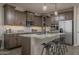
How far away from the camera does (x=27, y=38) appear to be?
140 centimetres

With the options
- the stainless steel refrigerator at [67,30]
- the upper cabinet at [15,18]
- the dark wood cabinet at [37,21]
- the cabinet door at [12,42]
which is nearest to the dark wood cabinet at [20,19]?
the upper cabinet at [15,18]

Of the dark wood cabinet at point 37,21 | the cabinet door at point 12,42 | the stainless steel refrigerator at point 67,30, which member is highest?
the dark wood cabinet at point 37,21

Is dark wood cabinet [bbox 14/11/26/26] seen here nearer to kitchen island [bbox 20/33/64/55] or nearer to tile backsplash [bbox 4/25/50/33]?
tile backsplash [bbox 4/25/50/33]

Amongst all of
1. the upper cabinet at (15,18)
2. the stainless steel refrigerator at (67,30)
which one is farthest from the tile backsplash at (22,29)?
the stainless steel refrigerator at (67,30)

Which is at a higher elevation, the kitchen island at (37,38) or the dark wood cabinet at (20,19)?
the dark wood cabinet at (20,19)

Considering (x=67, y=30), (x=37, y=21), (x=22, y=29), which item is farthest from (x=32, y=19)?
(x=67, y=30)

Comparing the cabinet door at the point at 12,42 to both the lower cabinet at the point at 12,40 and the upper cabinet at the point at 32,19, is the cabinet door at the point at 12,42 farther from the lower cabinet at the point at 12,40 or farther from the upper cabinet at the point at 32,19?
the upper cabinet at the point at 32,19

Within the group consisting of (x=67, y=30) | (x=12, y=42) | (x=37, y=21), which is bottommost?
(x=12, y=42)

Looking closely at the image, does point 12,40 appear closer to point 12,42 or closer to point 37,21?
point 12,42

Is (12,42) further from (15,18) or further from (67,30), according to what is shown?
(67,30)

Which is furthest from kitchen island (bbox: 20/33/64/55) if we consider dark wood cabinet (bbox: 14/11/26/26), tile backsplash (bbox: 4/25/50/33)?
dark wood cabinet (bbox: 14/11/26/26)

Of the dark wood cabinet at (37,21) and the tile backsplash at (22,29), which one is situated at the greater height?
the dark wood cabinet at (37,21)

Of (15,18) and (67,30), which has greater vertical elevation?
(15,18)

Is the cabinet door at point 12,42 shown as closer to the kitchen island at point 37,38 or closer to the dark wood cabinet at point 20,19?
the kitchen island at point 37,38
